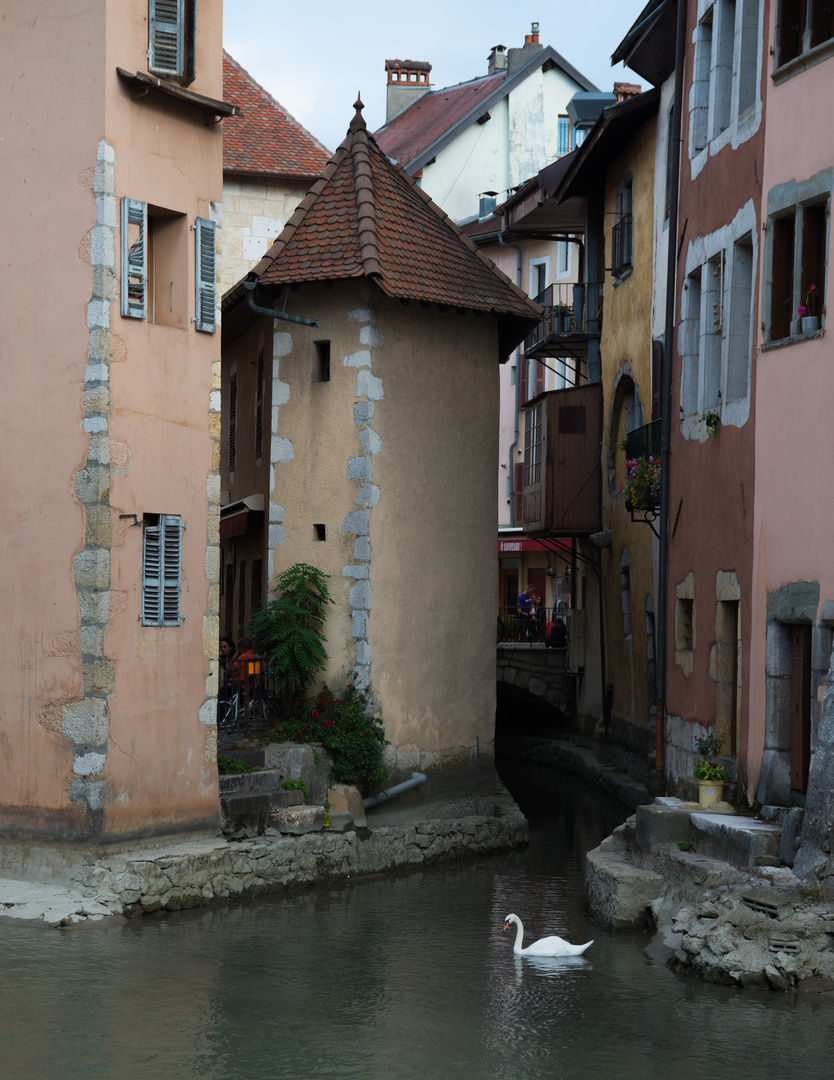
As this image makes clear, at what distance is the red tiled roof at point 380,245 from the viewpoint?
16.8m

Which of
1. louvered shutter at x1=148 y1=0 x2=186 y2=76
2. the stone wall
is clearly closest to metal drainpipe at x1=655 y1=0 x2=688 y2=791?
the stone wall

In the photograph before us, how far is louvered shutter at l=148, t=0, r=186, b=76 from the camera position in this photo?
1375 centimetres

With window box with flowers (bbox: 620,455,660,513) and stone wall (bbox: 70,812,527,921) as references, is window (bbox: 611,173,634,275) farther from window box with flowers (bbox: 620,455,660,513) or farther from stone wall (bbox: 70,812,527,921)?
stone wall (bbox: 70,812,527,921)

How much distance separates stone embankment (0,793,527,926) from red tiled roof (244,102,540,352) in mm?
6037

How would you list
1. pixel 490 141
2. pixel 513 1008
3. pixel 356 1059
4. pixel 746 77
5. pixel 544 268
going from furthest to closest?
pixel 490 141
pixel 544 268
pixel 746 77
pixel 513 1008
pixel 356 1059

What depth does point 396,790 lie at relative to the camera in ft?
54.7

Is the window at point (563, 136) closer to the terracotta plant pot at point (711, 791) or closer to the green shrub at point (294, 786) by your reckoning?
the green shrub at point (294, 786)

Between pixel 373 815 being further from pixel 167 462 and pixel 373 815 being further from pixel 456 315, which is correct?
pixel 456 315

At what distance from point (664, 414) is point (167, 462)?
20.6ft

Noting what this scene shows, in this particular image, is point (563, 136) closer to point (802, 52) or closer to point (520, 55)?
point (520, 55)

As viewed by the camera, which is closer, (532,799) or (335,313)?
(335,313)

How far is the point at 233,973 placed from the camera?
11016 millimetres

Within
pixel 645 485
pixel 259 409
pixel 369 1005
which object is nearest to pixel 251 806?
pixel 369 1005

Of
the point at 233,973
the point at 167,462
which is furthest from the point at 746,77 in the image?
the point at 233,973
